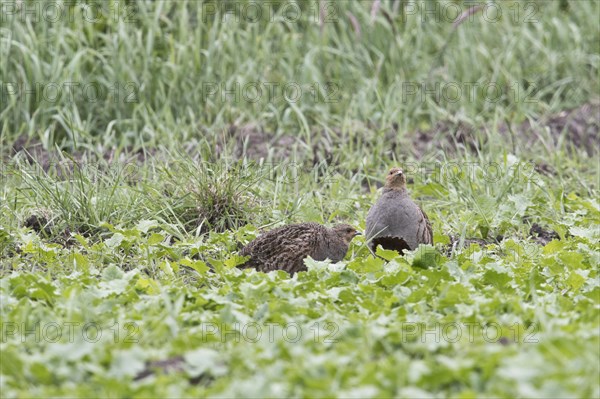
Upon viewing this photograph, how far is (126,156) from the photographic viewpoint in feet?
27.2

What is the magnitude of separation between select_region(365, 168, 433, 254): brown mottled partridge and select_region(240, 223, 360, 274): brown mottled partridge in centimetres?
24

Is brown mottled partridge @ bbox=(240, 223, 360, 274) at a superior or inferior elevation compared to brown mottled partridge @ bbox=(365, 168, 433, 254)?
inferior

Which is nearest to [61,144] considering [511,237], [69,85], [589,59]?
[69,85]

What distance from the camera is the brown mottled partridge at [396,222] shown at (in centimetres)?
593

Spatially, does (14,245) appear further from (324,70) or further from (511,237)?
(324,70)

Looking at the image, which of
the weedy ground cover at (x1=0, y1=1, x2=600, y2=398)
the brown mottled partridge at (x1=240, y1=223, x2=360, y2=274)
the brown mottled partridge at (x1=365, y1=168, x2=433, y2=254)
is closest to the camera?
the weedy ground cover at (x1=0, y1=1, x2=600, y2=398)

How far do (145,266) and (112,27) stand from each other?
4.22 metres

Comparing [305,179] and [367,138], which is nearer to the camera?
[305,179]

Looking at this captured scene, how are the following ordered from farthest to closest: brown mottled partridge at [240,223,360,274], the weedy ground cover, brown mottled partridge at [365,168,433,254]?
brown mottled partridge at [365,168,433,254] < brown mottled partridge at [240,223,360,274] < the weedy ground cover

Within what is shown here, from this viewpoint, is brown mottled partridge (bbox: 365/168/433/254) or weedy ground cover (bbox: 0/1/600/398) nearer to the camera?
weedy ground cover (bbox: 0/1/600/398)

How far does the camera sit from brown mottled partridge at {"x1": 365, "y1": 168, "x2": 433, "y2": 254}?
593cm

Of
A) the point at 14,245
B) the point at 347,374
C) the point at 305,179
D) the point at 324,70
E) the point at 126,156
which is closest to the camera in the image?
the point at 347,374

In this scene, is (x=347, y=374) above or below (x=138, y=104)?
above

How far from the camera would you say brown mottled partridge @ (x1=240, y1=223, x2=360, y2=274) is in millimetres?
5789
